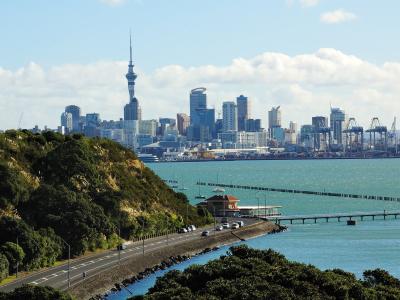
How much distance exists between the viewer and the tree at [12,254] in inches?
2416

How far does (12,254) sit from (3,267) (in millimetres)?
3065

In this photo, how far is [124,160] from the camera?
10706 centimetres

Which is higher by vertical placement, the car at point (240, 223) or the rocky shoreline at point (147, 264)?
the car at point (240, 223)

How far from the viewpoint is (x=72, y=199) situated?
76938 millimetres

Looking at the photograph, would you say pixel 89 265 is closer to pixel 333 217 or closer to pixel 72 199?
pixel 72 199

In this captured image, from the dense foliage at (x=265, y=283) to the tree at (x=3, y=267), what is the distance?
54.5 ft

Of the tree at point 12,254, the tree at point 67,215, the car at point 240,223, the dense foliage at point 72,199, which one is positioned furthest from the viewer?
the car at point 240,223

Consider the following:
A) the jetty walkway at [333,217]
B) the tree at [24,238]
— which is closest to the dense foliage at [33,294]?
the tree at [24,238]

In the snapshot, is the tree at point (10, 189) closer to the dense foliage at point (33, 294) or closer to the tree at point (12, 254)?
the tree at point (12, 254)

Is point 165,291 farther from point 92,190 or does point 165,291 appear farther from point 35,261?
point 92,190

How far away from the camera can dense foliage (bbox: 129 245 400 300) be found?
137 feet

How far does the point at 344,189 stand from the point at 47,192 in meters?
134

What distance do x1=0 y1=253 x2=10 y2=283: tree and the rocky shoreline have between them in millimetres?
6094


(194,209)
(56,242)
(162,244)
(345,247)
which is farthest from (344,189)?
(56,242)
